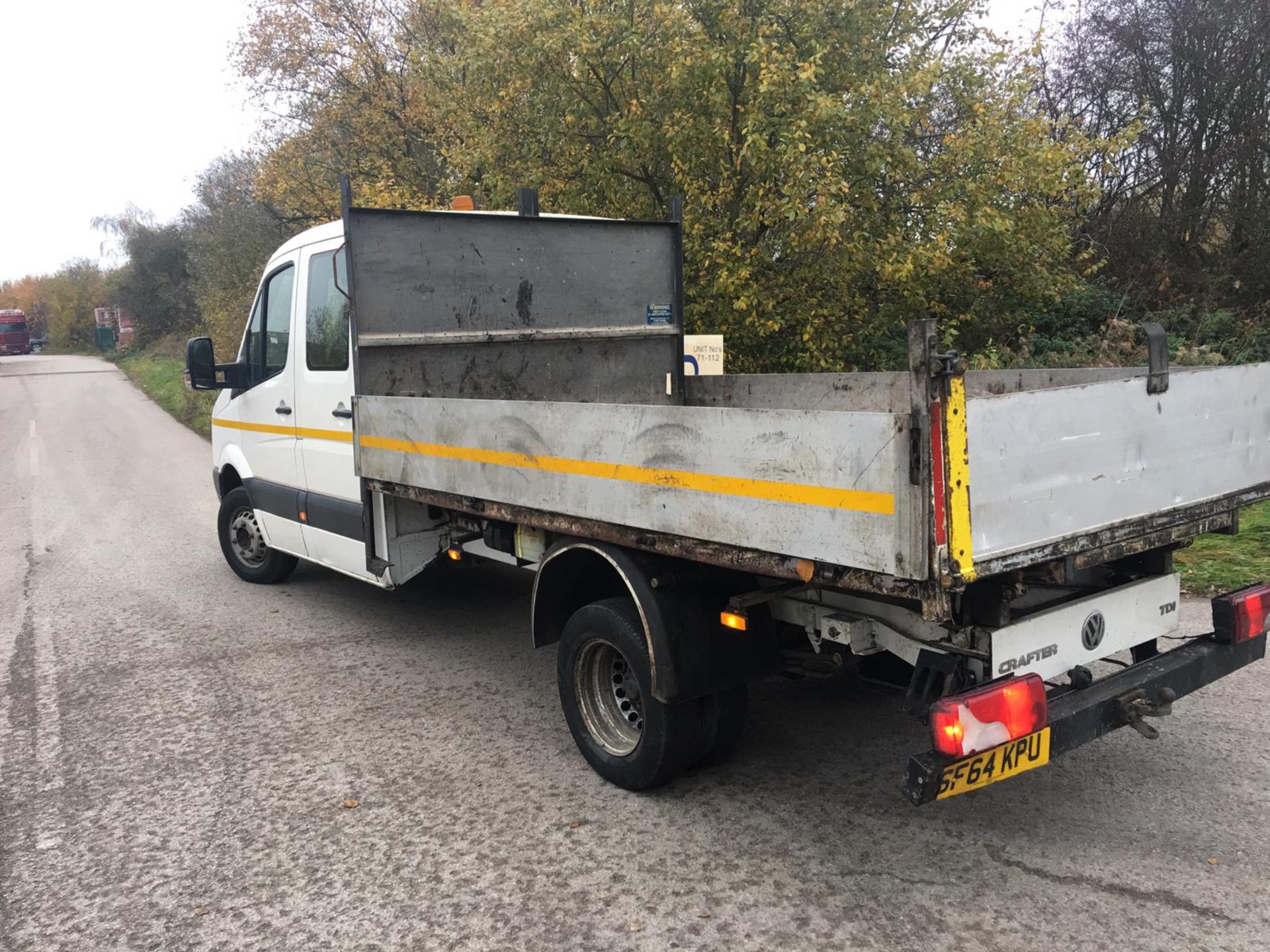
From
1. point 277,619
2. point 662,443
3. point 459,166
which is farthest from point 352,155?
point 662,443

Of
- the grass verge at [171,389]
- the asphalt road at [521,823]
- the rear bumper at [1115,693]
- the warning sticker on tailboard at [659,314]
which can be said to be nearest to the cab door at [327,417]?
the asphalt road at [521,823]

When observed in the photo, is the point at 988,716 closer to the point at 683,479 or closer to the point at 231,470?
the point at 683,479

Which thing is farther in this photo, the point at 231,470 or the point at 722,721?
the point at 231,470

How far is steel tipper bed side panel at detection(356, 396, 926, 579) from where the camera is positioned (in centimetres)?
260

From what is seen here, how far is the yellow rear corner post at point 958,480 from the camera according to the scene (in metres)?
2.50

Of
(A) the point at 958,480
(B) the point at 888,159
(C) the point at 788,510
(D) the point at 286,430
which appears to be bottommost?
(C) the point at 788,510

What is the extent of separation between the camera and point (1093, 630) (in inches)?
A: 131

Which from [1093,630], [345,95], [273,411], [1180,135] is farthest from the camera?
[345,95]

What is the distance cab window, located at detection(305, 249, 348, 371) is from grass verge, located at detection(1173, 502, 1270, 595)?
16.3ft

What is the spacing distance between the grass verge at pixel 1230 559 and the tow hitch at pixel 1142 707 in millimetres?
2666

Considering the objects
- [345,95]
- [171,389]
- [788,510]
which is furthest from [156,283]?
[788,510]

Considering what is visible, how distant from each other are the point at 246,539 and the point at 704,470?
5494 millimetres

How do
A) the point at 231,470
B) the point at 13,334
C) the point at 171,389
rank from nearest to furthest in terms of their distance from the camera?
the point at 231,470, the point at 171,389, the point at 13,334

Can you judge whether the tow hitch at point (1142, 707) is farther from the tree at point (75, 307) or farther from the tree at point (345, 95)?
the tree at point (75, 307)
